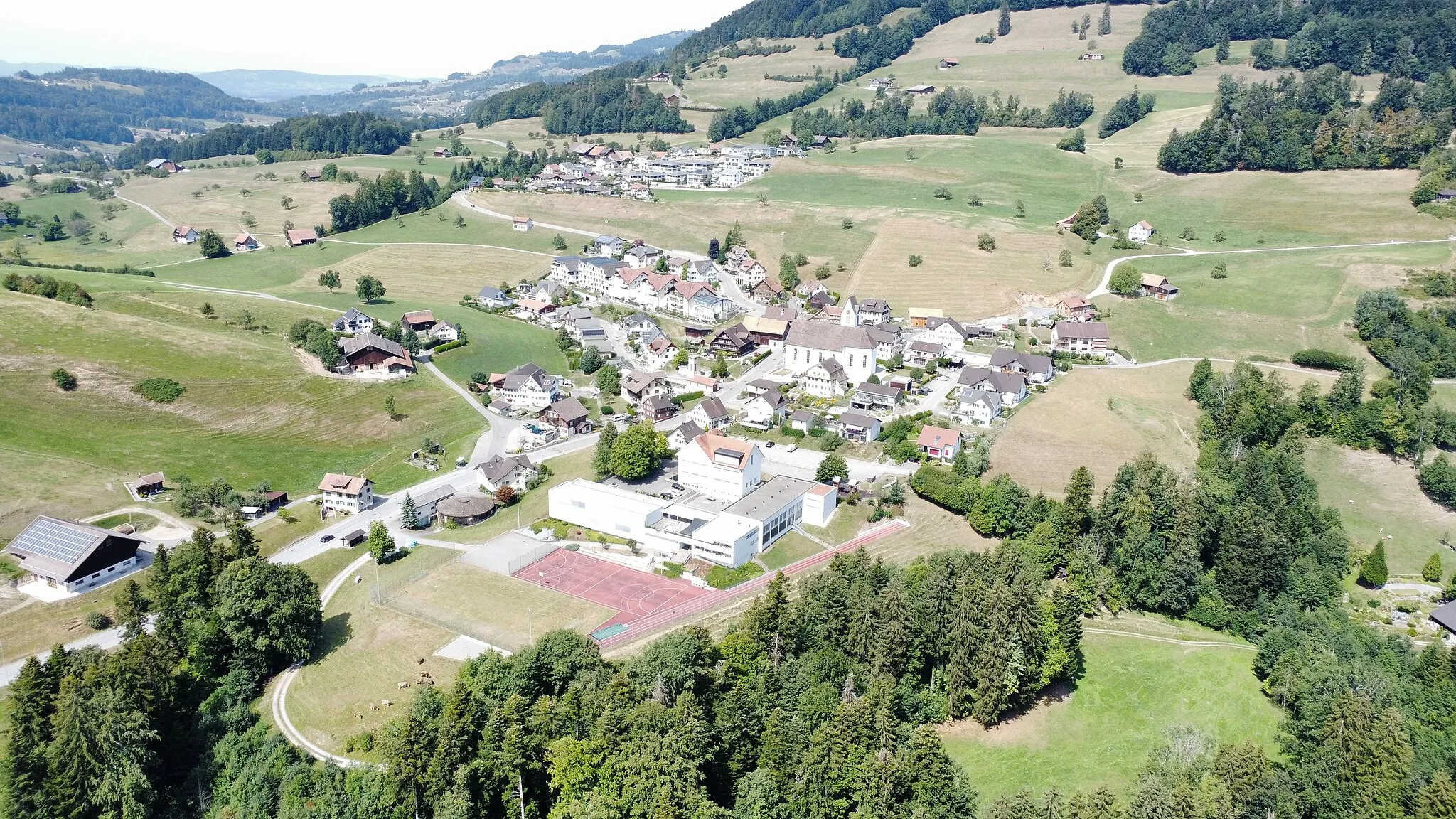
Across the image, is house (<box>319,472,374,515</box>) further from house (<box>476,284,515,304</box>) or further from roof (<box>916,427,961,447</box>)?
house (<box>476,284,515,304</box>)

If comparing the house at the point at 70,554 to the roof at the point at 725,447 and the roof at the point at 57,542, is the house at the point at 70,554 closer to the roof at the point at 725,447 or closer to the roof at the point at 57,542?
the roof at the point at 57,542

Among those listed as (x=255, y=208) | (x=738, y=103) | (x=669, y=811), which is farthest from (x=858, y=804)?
(x=738, y=103)

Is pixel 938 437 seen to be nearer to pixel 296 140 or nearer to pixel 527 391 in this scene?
pixel 527 391

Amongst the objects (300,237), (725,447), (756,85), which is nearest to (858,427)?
(725,447)

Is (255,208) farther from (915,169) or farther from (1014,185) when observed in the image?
(1014,185)

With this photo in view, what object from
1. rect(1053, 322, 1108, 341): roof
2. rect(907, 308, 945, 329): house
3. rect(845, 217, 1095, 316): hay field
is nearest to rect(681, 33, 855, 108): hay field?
rect(845, 217, 1095, 316): hay field

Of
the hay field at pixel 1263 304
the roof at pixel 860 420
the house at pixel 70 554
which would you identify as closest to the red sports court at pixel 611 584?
the roof at pixel 860 420
